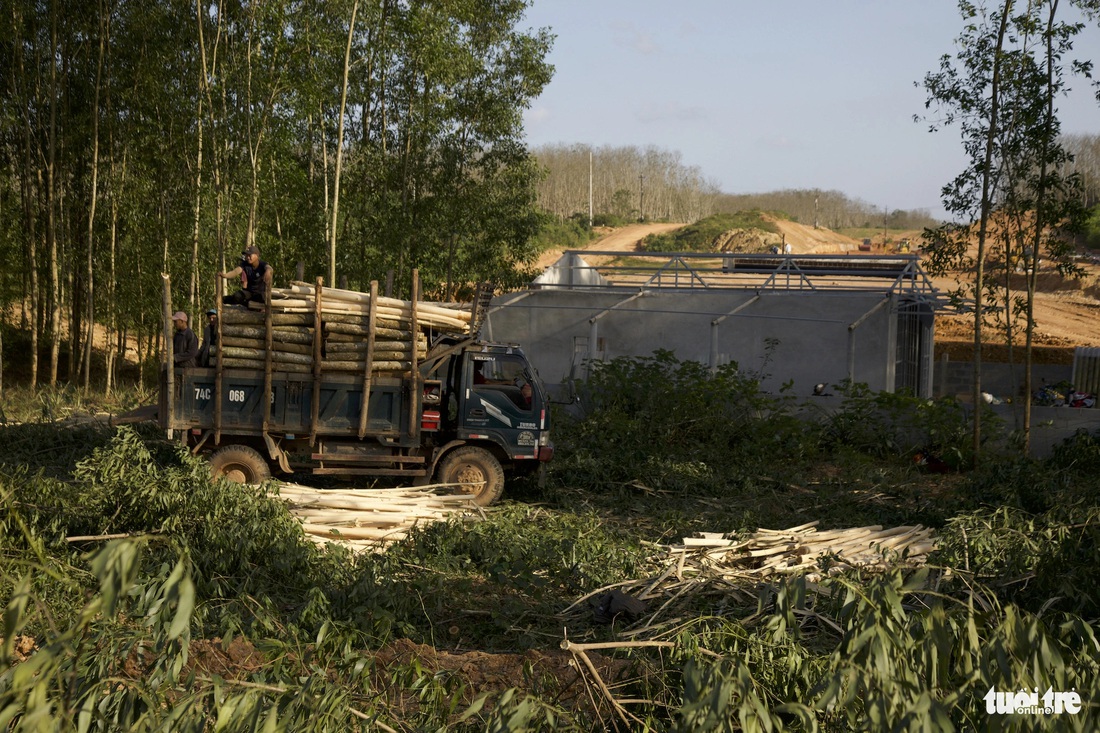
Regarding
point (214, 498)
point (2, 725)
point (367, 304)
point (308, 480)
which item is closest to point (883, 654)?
point (2, 725)

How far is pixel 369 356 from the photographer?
12000 mm

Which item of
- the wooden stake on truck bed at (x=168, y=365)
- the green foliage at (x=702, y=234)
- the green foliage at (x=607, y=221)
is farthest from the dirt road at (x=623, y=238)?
the wooden stake on truck bed at (x=168, y=365)

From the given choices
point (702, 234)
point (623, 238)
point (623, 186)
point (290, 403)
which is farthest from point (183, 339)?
point (623, 186)

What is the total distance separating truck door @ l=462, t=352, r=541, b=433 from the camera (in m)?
12.8

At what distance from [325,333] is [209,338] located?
1511 millimetres

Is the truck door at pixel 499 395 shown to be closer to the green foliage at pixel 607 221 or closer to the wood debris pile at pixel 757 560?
the wood debris pile at pixel 757 560

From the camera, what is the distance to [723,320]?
2262cm

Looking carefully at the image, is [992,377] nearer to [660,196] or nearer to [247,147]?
[247,147]

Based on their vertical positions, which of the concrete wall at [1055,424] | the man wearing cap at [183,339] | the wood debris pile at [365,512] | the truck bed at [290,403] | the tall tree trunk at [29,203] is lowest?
the wood debris pile at [365,512]

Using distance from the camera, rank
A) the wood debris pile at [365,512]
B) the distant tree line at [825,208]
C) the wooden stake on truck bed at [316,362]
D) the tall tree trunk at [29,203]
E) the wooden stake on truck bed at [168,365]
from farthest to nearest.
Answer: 1. the distant tree line at [825,208]
2. the tall tree trunk at [29,203]
3. the wooden stake on truck bed at [316,362]
4. the wooden stake on truck bed at [168,365]
5. the wood debris pile at [365,512]

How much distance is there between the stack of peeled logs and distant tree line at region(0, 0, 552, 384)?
28.1 feet

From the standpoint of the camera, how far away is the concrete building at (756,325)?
21562 millimetres

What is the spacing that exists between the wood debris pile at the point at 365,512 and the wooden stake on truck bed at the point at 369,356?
104cm

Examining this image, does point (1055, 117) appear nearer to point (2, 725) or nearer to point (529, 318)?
point (529, 318)
